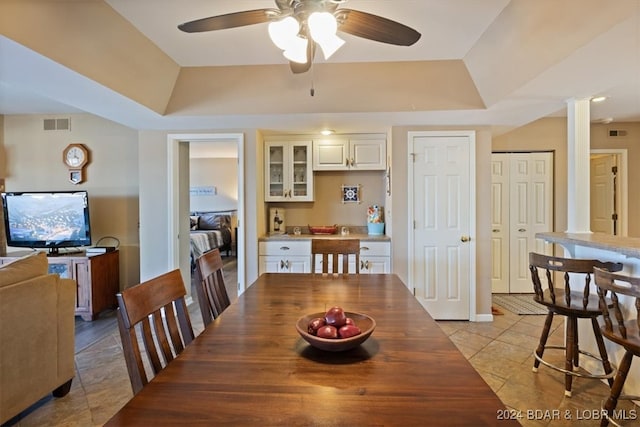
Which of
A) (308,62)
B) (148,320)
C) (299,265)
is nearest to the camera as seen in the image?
(148,320)

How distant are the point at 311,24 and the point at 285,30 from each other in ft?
0.48

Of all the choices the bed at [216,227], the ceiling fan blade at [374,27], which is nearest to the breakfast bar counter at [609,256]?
the ceiling fan blade at [374,27]

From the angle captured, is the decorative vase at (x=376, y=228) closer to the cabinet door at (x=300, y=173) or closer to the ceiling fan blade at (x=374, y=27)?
the cabinet door at (x=300, y=173)

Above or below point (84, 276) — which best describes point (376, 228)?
above

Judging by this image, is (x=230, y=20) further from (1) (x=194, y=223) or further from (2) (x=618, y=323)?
(1) (x=194, y=223)

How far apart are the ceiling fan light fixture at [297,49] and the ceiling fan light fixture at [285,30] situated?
2 cm

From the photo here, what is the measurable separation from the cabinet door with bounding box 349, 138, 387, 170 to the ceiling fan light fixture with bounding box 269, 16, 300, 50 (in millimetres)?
2474

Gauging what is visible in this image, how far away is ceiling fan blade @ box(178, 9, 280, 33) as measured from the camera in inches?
61.2

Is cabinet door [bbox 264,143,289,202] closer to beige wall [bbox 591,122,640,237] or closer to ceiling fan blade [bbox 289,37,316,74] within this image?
ceiling fan blade [bbox 289,37,316,74]

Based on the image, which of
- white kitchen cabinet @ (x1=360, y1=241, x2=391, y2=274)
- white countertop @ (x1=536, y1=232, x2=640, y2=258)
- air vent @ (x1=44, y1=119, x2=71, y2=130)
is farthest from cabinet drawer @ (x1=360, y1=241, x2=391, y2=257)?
air vent @ (x1=44, y1=119, x2=71, y2=130)

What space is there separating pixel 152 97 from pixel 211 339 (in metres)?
2.54

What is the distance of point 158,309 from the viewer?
124cm

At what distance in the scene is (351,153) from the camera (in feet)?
13.1

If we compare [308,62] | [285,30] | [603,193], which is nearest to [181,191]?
[308,62]
